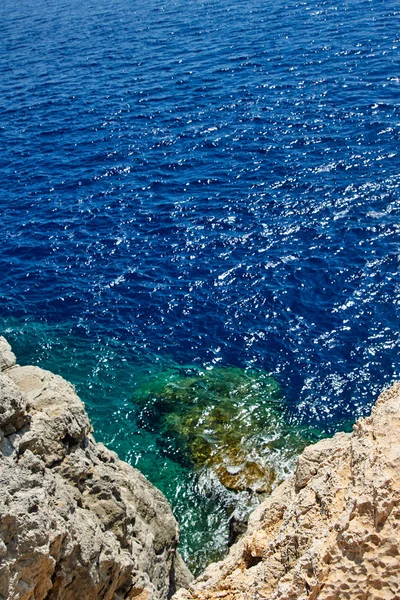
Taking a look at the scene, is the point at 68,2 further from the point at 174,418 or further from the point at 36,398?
the point at 36,398

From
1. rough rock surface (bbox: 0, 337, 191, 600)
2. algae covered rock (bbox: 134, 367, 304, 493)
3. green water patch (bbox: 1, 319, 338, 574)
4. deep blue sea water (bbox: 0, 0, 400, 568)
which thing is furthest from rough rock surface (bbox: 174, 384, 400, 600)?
algae covered rock (bbox: 134, 367, 304, 493)

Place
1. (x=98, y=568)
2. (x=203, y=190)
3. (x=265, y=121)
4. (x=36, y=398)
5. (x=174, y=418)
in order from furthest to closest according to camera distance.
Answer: (x=265, y=121) < (x=203, y=190) < (x=174, y=418) < (x=36, y=398) < (x=98, y=568)

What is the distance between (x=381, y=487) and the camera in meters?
12.3

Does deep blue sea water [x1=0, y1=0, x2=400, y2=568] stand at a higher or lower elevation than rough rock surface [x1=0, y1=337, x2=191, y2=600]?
lower

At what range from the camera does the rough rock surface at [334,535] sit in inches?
466

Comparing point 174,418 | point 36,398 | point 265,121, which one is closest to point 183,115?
point 265,121


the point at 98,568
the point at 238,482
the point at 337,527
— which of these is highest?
the point at 337,527

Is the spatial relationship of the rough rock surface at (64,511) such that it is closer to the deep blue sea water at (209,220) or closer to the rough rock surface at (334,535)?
the rough rock surface at (334,535)

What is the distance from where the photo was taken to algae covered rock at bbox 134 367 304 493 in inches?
1198

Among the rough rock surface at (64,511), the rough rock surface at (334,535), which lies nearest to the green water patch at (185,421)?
the rough rock surface at (64,511)

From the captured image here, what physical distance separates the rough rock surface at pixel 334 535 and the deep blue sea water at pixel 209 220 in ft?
39.4

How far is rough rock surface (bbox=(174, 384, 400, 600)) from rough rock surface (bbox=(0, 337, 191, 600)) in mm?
3115

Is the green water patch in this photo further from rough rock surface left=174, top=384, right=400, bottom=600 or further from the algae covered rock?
rough rock surface left=174, top=384, right=400, bottom=600

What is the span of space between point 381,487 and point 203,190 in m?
39.9
